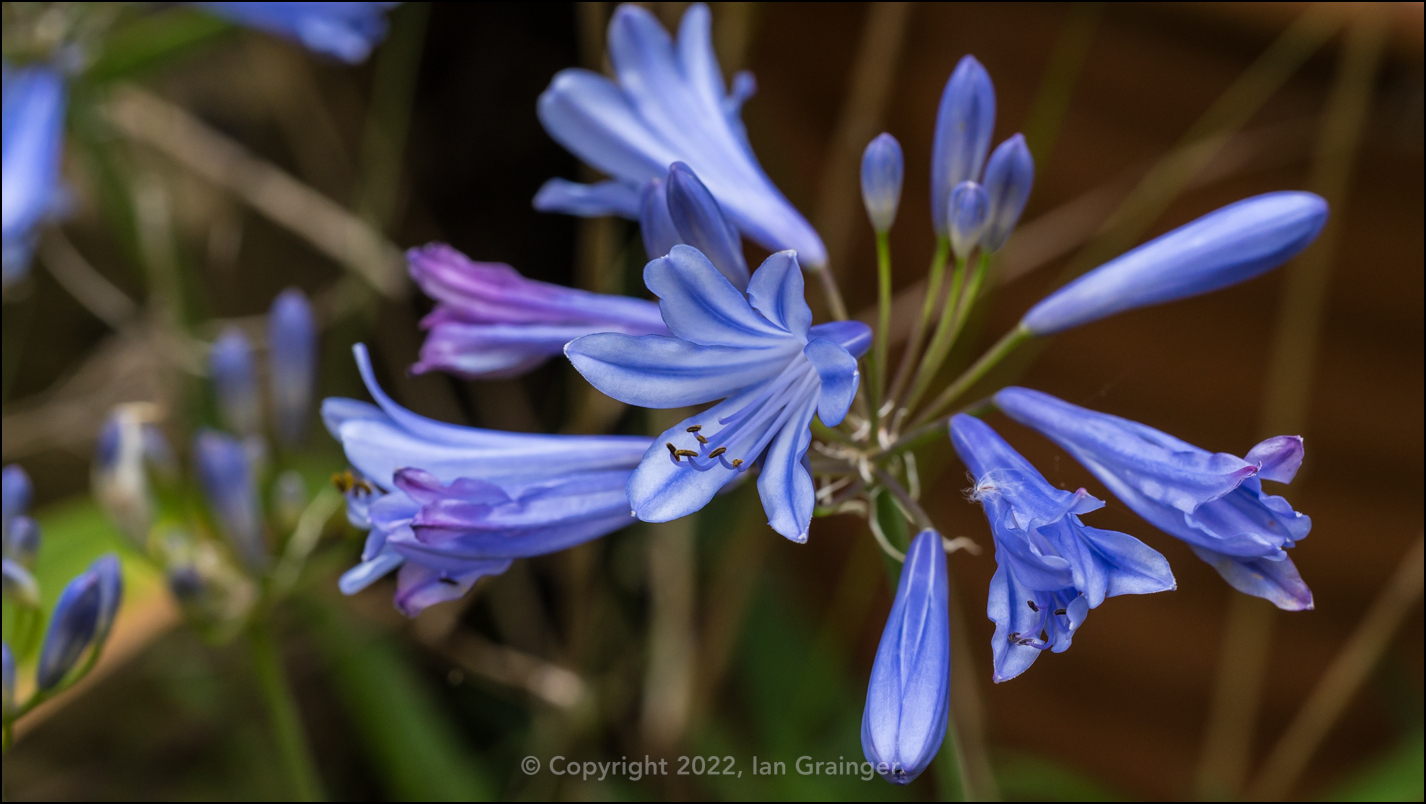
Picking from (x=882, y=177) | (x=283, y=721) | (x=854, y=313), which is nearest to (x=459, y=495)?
(x=882, y=177)

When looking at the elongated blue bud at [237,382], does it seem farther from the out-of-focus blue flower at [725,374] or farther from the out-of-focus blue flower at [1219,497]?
the out-of-focus blue flower at [1219,497]

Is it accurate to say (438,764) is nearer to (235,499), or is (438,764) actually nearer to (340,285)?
(235,499)

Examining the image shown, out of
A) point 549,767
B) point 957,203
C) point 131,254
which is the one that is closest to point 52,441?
point 131,254

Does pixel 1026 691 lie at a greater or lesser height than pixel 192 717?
greater

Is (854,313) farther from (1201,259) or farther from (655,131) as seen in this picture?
(1201,259)

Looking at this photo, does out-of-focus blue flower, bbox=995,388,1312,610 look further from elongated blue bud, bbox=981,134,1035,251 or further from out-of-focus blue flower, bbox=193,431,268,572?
out-of-focus blue flower, bbox=193,431,268,572

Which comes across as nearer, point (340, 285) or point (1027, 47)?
point (1027, 47)

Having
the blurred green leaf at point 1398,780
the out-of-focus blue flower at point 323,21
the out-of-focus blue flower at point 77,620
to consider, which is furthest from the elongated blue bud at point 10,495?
the blurred green leaf at point 1398,780
